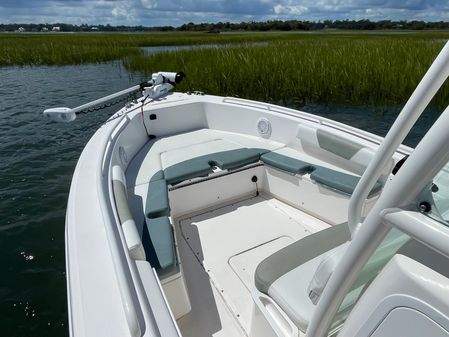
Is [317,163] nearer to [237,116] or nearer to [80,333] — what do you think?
[237,116]

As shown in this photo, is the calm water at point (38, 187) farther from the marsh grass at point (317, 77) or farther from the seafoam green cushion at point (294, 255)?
the seafoam green cushion at point (294, 255)

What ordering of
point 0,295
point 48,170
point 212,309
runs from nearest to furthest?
point 212,309 → point 0,295 → point 48,170

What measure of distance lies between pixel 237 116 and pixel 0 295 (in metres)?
2.70

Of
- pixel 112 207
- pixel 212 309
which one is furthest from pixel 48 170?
pixel 212 309

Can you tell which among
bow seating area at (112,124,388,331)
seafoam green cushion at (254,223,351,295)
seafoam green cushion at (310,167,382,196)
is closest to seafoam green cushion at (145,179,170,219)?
bow seating area at (112,124,388,331)

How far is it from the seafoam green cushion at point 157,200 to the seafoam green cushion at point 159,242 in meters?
0.05

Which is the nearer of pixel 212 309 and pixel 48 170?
pixel 212 309

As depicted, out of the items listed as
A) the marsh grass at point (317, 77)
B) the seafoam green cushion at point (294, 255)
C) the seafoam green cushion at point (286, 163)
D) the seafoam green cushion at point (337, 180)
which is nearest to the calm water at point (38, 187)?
the marsh grass at point (317, 77)

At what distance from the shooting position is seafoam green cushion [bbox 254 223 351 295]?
4.17 ft

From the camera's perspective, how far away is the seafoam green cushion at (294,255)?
127cm

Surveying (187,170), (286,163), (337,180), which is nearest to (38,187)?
(187,170)

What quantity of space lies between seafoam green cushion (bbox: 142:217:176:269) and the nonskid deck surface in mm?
422

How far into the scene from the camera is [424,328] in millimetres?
515

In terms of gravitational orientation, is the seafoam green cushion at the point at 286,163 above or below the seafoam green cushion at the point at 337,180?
below
